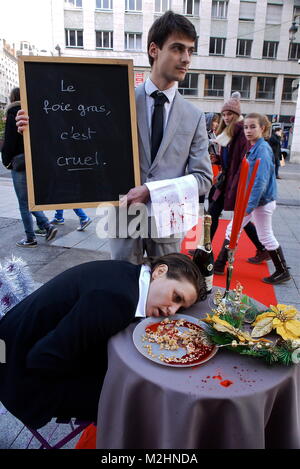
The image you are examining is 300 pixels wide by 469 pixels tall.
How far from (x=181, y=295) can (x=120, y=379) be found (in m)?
0.44

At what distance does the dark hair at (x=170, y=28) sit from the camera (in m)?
1.74

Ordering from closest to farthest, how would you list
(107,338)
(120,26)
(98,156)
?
(107,338) < (98,156) < (120,26)

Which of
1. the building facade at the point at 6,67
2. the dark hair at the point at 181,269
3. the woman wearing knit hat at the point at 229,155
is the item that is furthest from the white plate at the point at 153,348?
the building facade at the point at 6,67

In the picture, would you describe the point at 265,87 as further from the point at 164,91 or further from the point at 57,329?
the point at 57,329

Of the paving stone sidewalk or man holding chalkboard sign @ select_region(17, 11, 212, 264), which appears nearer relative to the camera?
man holding chalkboard sign @ select_region(17, 11, 212, 264)

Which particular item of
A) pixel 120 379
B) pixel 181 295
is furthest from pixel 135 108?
pixel 120 379

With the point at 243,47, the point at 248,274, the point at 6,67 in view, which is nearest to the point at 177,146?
the point at 248,274

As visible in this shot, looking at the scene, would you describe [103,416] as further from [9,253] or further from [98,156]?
[9,253]

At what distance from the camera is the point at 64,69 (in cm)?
172

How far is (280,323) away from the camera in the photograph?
4.29 ft

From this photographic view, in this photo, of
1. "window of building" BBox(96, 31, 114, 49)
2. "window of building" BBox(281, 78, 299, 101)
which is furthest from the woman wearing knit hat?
"window of building" BBox(281, 78, 299, 101)

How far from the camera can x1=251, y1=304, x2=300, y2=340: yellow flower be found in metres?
1.25

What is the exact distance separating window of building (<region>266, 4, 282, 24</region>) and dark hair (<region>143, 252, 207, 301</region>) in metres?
31.0

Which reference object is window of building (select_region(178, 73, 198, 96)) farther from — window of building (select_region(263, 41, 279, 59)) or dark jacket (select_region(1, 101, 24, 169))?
dark jacket (select_region(1, 101, 24, 169))
